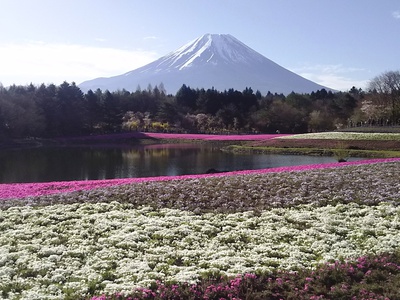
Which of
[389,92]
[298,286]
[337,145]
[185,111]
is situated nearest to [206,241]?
[298,286]

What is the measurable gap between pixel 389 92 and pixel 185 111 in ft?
Answer: 157

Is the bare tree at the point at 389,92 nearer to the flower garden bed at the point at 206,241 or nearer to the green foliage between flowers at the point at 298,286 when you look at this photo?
the flower garden bed at the point at 206,241

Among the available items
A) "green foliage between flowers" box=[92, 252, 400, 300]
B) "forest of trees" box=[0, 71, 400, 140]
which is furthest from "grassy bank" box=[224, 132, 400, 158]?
"green foliage between flowers" box=[92, 252, 400, 300]

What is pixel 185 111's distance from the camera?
334 feet

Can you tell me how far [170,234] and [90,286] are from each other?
151 inches

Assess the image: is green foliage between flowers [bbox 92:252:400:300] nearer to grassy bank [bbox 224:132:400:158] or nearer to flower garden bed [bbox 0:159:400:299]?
flower garden bed [bbox 0:159:400:299]

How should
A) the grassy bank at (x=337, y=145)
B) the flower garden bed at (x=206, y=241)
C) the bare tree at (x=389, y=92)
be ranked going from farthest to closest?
the bare tree at (x=389, y=92), the grassy bank at (x=337, y=145), the flower garden bed at (x=206, y=241)

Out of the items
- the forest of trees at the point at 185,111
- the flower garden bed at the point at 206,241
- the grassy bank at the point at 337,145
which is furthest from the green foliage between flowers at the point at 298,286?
the forest of trees at the point at 185,111

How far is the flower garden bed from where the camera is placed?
8.22 m

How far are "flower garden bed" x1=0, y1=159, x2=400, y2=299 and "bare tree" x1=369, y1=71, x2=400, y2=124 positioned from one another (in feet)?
195

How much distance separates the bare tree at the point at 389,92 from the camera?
71875 mm

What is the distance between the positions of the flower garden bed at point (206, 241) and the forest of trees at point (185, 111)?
5873 cm

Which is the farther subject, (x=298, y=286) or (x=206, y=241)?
(x=206, y=241)

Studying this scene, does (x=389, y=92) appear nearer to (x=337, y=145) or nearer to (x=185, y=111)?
(x=337, y=145)
